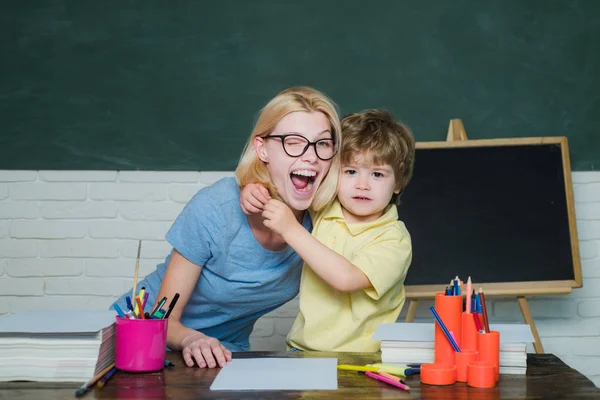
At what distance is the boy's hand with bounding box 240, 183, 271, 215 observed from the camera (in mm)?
1785

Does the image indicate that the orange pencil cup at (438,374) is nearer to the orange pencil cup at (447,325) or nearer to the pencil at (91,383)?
the orange pencil cup at (447,325)

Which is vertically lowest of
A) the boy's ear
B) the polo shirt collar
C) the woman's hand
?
the woman's hand

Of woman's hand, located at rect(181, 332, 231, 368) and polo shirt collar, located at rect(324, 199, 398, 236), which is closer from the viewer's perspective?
woman's hand, located at rect(181, 332, 231, 368)

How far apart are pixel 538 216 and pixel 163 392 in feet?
6.82

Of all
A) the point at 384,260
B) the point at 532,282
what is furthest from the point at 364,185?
the point at 532,282

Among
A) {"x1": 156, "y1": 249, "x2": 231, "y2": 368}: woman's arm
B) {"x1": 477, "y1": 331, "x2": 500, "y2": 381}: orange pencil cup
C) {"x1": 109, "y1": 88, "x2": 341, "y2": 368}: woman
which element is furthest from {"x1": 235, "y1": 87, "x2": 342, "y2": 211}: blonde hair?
{"x1": 477, "y1": 331, "x2": 500, "y2": 381}: orange pencil cup

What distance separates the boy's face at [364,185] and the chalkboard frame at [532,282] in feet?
3.66

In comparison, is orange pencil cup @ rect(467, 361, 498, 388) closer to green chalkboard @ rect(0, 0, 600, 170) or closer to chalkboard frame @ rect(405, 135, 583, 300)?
chalkboard frame @ rect(405, 135, 583, 300)

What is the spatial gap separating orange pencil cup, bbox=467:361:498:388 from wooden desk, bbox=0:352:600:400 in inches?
0.6

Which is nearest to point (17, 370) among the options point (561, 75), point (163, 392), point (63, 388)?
point (63, 388)

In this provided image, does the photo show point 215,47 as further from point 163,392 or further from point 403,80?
point 163,392

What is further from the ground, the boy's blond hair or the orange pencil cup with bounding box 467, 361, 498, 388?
the boy's blond hair

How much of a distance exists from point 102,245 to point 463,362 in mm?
2216

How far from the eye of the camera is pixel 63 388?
4.31 ft
